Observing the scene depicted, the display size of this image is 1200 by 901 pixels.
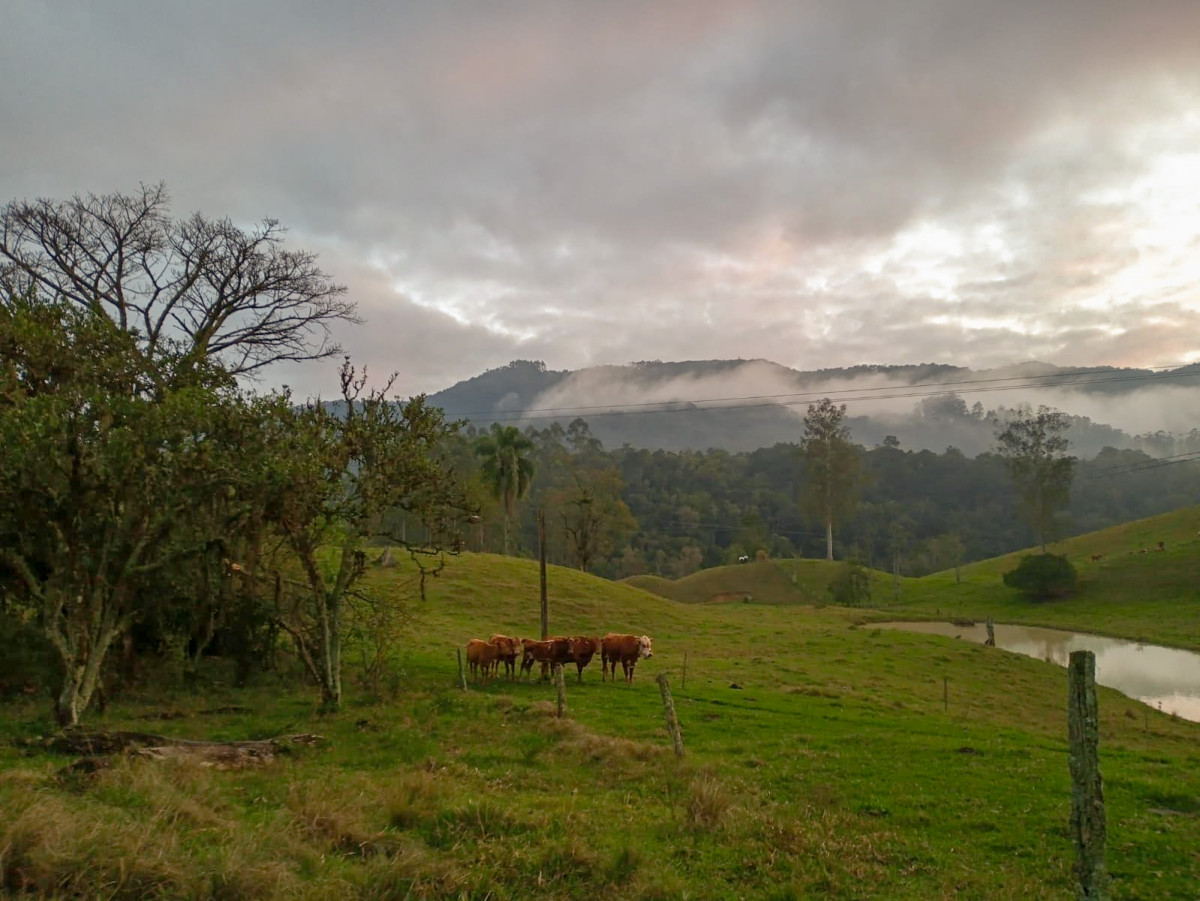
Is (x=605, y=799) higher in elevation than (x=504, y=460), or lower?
lower

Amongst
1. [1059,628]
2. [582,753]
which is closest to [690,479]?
[1059,628]

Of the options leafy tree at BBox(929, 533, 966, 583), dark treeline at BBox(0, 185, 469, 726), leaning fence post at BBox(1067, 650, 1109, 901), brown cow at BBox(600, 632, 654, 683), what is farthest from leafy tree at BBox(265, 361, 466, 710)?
leafy tree at BBox(929, 533, 966, 583)

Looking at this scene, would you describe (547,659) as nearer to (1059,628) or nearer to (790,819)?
(790,819)

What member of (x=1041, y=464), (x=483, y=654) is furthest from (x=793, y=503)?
(x=483, y=654)

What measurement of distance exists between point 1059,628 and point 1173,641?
31.0 ft

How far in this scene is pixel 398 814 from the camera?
10336 millimetres

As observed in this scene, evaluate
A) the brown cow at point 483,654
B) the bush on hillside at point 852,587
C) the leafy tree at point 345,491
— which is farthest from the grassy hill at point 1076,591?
the leafy tree at point 345,491

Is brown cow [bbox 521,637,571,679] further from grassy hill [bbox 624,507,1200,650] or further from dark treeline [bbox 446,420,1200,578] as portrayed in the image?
dark treeline [bbox 446,420,1200,578]

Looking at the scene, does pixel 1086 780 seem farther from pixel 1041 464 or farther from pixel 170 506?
pixel 1041 464

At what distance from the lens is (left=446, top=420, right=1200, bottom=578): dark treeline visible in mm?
123875

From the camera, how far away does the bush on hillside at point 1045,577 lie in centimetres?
7644

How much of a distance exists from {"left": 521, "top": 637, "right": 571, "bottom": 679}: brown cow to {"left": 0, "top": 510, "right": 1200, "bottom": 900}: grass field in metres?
1.68

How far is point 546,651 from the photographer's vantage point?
28.9 m

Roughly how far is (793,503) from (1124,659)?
10878cm
